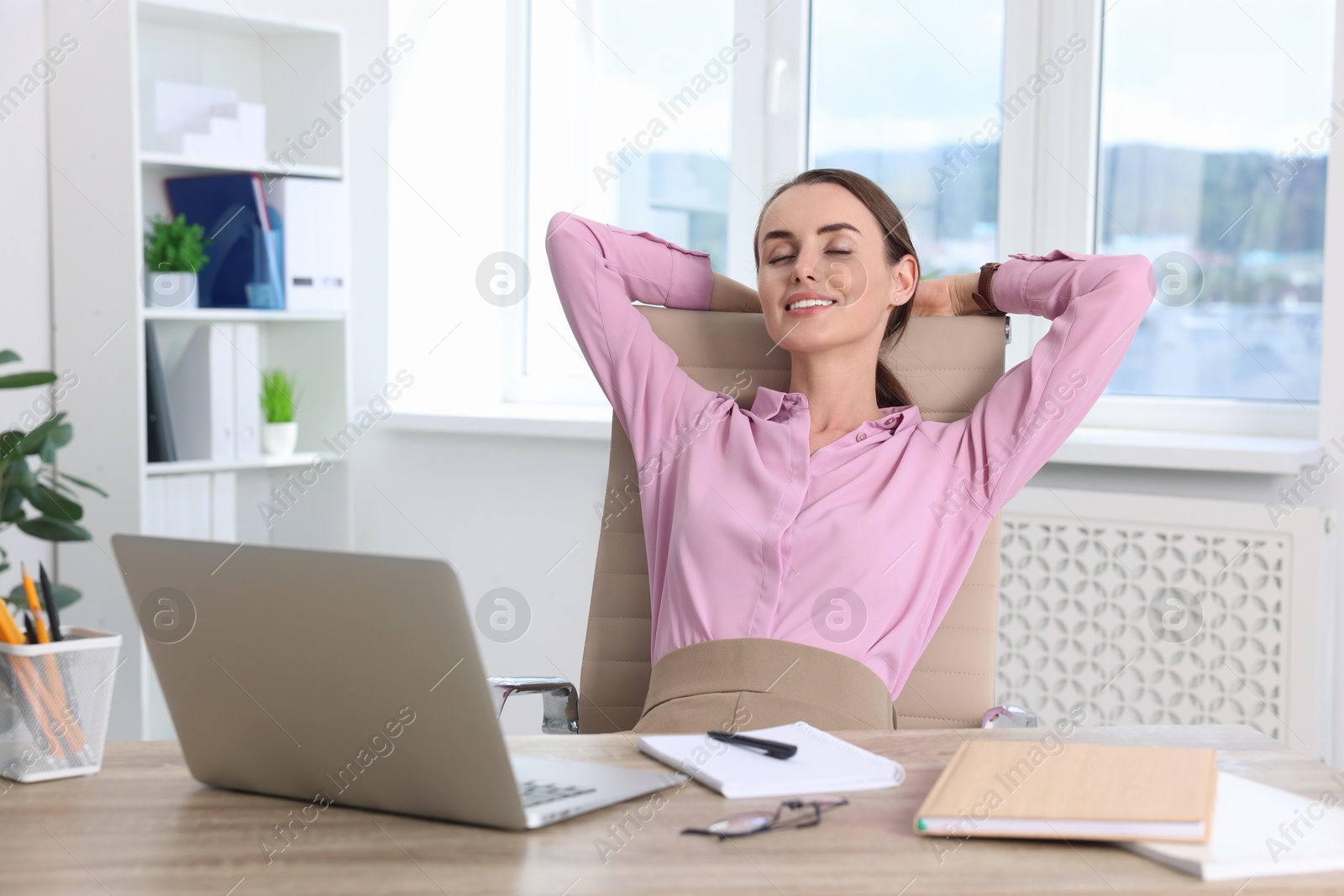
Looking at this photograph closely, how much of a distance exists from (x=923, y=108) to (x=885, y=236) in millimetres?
1233

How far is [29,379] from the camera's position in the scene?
230 centimetres

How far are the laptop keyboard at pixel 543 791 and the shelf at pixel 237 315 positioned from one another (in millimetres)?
2183

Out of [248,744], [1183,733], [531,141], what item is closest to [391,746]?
[248,744]

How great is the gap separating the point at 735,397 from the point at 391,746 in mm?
1058

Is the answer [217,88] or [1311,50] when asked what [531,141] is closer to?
[217,88]

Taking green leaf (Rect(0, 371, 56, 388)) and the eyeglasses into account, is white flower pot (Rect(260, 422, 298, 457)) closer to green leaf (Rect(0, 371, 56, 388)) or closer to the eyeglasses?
green leaf (Rect(0, 371, 56, 388))

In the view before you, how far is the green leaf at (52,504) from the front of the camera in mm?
2383

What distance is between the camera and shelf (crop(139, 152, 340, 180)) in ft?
9.01

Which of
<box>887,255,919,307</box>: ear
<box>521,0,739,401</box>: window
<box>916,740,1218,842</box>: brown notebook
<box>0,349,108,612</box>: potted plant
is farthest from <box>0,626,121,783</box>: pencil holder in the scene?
<box>521,0,739,401</box>: window

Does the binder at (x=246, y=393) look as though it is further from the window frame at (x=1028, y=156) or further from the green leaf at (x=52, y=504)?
the window frame at (x=1028, y=156)

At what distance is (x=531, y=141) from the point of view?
3416mm

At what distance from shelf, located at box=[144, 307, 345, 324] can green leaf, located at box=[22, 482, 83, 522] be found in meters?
0.49

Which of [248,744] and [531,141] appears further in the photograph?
[531,141]

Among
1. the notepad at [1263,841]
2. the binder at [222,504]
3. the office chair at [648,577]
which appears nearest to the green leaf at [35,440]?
the binder at [222,504]
